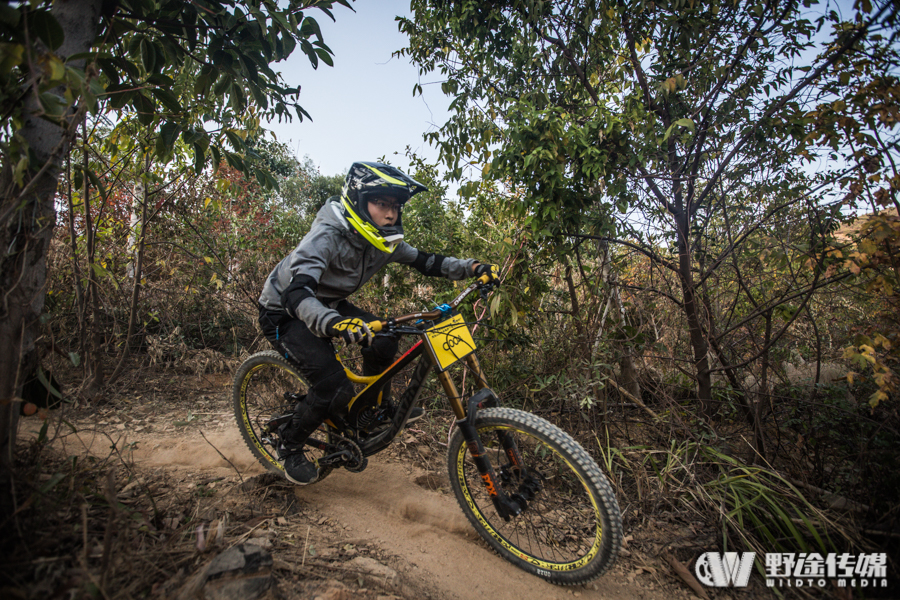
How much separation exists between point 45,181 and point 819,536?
422 cm

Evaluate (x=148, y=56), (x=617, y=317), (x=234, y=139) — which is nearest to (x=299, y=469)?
(x=234, y=139)

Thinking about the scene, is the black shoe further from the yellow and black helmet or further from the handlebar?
the yellow and black helmet

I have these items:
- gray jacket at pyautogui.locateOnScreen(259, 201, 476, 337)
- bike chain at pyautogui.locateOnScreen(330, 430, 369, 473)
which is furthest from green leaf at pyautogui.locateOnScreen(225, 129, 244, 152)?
bike chain at pyautogui.locateOnScreen(330, 430, 369, 473)

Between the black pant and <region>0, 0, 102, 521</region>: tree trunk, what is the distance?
1.18m

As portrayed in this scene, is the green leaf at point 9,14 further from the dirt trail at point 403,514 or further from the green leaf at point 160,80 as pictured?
the dirt trail at point 403,514

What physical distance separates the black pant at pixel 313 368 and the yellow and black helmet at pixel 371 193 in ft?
1.78

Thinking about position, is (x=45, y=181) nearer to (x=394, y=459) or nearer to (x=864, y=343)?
(x=394, y=459)

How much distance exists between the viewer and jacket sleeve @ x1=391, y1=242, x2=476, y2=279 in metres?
3.01

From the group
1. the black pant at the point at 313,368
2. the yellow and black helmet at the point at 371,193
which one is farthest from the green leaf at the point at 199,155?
the black pant at the point at 313,368

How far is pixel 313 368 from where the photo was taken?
262 cm

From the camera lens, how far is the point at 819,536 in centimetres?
222

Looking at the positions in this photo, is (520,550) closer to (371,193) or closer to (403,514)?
(403,514)

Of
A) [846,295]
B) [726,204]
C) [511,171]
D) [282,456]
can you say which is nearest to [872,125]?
[726,204]

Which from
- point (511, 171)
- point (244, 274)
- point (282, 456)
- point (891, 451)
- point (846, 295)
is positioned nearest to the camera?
point (891, 451)
